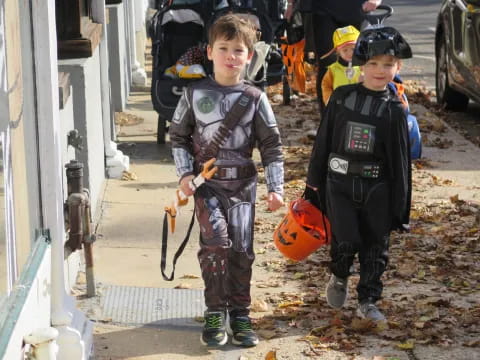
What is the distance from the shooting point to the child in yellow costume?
7543 mm

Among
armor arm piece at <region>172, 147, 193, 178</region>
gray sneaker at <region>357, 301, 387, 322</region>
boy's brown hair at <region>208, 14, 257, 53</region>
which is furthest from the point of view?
gray sneaker at <region>357, 301, 387, 322</region>

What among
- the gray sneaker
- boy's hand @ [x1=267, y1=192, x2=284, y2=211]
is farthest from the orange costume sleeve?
boy's hand @ [x1=267, y1=192, x2=284, y2=211]

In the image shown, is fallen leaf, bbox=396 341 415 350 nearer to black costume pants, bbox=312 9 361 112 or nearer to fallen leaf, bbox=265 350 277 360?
fallen leaf, bbox=265 350 277 360

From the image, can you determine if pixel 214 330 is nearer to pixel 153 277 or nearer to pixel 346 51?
pixel 153 277

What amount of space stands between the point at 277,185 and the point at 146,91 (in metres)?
8.64

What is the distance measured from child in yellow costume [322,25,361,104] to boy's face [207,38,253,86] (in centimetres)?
196

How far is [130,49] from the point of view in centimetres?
1409

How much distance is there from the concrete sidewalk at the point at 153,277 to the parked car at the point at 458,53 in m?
1.16

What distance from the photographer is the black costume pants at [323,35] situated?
9.91 meters

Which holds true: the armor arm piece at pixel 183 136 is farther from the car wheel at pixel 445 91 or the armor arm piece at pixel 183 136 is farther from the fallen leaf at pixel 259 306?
the car wheel at pixel 445 91

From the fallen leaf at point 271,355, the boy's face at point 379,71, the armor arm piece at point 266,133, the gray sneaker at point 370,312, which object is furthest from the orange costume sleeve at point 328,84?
the fallen leaf at point 271,355

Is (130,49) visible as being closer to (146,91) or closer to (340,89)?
(146,91)

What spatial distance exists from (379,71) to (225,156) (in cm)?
97

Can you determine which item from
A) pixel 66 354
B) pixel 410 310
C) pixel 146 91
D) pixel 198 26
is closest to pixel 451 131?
pixel 198 26
